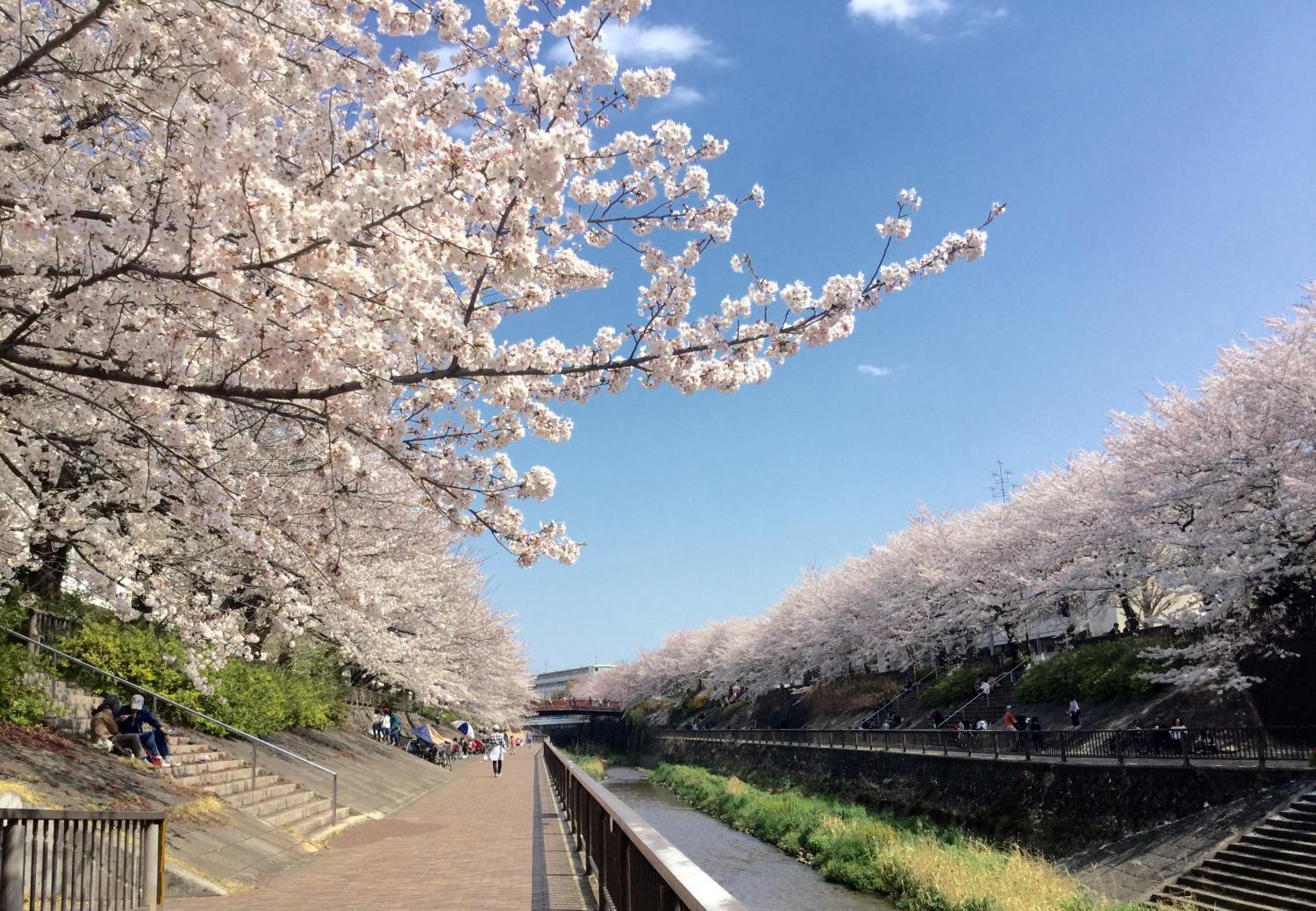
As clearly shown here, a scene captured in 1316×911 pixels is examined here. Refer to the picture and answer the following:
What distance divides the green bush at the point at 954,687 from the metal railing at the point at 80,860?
115 feet

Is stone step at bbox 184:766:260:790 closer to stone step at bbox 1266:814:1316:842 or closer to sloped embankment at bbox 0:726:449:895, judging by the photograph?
sloped embankment at bbox 0:726:449:895

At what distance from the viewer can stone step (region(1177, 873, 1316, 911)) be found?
12945 mm

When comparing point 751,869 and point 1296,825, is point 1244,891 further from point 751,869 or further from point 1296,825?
point 751,869

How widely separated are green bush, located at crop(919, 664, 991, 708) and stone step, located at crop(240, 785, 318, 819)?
29.1 m

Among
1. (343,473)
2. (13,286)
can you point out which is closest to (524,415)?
(343,473)

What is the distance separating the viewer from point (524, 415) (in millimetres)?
6867

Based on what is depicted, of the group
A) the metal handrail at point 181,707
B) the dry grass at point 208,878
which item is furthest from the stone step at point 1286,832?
the metal handrail at point 181,707

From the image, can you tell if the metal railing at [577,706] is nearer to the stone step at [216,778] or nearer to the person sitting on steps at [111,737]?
the stone step at [216,778]

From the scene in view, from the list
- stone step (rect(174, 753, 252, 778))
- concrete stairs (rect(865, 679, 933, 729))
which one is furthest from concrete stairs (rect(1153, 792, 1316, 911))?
concrete stairs (rect(865, 679, 933, 729))

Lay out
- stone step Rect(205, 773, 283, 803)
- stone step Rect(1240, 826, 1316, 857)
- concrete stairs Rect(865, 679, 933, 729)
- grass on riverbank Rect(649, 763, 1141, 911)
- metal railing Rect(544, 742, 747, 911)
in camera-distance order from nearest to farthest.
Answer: metal railing Rect(544, 742, 747, 911) → stone step Rect(205, 773, 283, 803) → stone step Rect(1240, 826, 1316, 857) → grass on riverbank Rect(649, 763, 1141, 911) → concrete stairs Rect(865, 679, 933, 729)

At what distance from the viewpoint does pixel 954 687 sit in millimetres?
38156

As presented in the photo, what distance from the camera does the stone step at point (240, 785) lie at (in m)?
13.1

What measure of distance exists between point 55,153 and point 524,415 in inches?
147

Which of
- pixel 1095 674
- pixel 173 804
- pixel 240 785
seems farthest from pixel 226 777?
pixel 1095 674
